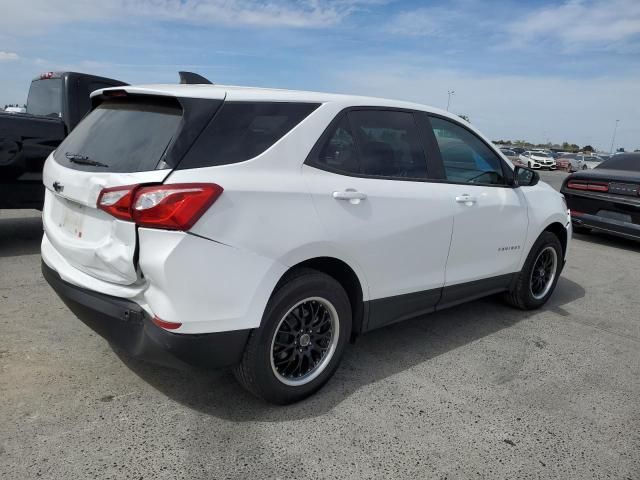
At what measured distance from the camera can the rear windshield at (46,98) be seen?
21.0ft

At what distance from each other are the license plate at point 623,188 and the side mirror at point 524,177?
395cm

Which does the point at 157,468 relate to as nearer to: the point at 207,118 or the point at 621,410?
the point at 207,118

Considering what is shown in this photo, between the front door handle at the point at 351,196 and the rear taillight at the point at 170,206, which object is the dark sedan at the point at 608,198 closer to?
the front door handle at the point at 351,196

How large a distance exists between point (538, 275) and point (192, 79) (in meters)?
3.51

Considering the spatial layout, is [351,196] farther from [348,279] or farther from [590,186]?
[590,186]

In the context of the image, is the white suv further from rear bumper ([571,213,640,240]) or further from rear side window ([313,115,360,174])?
rear bumper ([571,213,640,240])

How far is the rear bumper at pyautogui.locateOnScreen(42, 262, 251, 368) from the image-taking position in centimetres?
246

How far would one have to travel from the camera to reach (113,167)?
2627mm

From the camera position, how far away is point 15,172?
549 centimetres

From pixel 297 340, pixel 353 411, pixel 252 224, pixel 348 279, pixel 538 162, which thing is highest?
pixel 538 162

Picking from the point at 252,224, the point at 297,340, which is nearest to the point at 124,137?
the point at 252,224

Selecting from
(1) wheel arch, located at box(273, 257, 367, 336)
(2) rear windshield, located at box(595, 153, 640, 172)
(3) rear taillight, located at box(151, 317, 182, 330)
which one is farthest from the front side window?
(2) rear windshield, located at box(595, 153, 640, 172)

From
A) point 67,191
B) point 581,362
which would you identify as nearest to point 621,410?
point 581,362

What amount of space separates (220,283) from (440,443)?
1.41 meters
